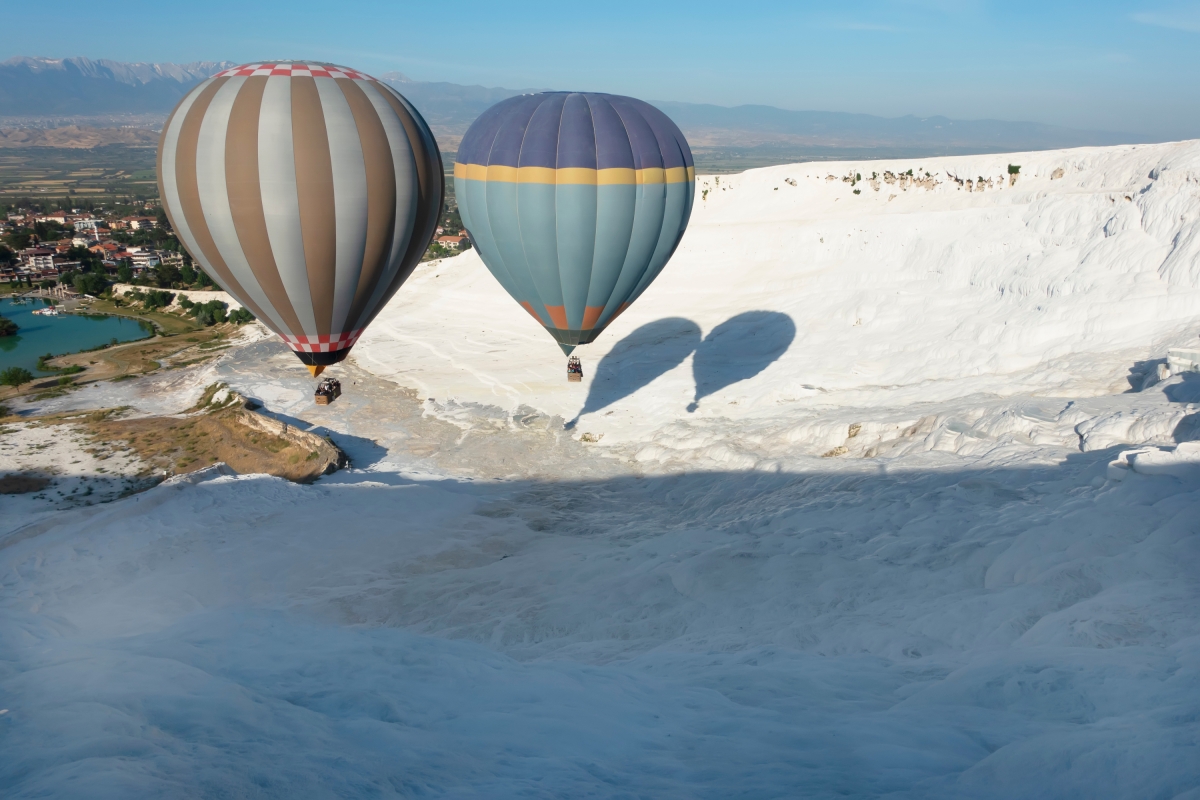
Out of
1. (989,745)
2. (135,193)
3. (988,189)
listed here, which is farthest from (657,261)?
(135,193)

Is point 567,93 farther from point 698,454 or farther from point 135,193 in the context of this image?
point 135,193

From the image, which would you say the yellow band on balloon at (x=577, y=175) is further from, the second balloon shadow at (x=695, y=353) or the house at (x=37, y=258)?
the house at (x=37, y=258)

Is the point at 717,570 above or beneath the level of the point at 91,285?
beneath

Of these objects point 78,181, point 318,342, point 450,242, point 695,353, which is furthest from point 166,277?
point 78,181

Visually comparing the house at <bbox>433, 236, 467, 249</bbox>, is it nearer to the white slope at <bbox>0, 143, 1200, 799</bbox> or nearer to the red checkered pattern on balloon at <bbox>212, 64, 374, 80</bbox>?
the white slope at <bbox>0, 143, 1200, 799</bbox>

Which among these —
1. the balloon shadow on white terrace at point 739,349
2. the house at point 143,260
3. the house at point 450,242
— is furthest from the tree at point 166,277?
the balloon shadow on white terrace at point 739,349

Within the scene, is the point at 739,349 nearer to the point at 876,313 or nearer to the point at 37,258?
the point at 876,313
